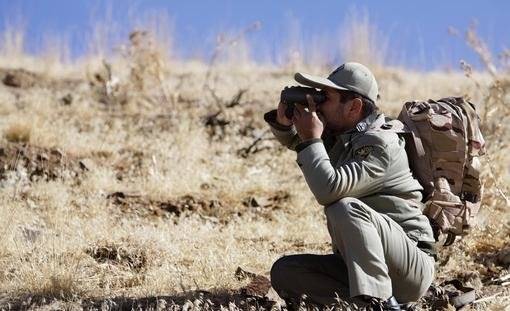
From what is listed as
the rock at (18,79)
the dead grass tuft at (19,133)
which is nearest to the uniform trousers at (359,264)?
the dead grass tuft at (19,133)

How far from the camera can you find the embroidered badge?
409cm

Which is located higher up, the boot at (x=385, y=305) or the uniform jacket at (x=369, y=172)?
the uniform jacket at (x=369, y=172)

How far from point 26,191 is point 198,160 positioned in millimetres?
2184

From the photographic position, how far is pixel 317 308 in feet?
14.3

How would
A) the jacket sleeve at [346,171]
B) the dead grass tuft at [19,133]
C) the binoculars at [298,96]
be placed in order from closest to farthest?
the jacket sleeve at [346,171]
the binoculars at [298,96]
the dead grass tuft at [19,133]

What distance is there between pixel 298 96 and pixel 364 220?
0.69 meters

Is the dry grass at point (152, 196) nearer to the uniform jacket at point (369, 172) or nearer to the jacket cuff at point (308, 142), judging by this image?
the uniform jacket at point (369, 172)

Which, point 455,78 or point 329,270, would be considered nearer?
point 329,270

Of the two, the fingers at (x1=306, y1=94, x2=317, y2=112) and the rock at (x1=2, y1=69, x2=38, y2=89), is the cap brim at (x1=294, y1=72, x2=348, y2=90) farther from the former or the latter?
the rock at (x1=2, y1=69, x2=38, y2=89)

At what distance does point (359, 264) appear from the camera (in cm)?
397

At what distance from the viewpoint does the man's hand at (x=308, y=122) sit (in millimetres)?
4055

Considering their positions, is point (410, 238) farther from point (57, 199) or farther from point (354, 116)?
point (57, 199)

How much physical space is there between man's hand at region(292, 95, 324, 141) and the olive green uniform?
0.05m

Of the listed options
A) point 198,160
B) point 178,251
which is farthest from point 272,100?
point 178,251
